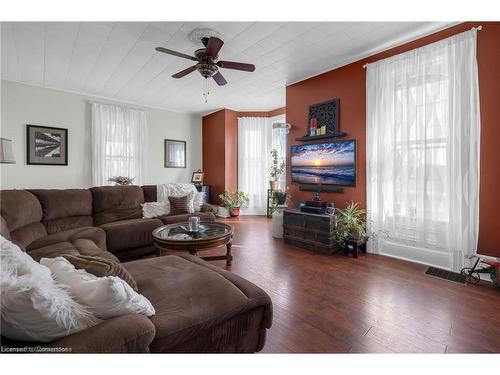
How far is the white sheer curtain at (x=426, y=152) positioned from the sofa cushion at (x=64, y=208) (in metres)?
3.67

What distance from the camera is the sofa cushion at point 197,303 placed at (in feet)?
3.53

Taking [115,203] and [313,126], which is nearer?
[115,203]

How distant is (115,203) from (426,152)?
3940 millimetres

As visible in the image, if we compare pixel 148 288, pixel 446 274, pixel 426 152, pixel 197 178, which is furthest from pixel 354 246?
pixel 197 178

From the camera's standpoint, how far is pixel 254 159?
6055mm

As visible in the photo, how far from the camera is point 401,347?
147 centimetres

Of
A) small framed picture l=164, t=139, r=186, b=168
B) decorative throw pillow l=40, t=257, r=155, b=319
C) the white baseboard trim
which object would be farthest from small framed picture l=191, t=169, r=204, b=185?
decorative throw pillow l=40, t=257, r=155, b=319

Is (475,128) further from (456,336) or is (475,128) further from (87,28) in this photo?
(87,28)

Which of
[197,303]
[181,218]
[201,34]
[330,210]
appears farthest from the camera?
[181,218]

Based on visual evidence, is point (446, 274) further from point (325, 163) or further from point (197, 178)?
point (197, 178)

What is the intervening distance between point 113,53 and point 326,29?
2.65 metres

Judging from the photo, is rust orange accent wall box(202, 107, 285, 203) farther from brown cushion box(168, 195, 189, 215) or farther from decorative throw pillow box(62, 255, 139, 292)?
decorative throw pillow box(62, 255, 139, 292)

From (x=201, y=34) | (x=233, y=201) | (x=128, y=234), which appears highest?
(x=201, y=34)
